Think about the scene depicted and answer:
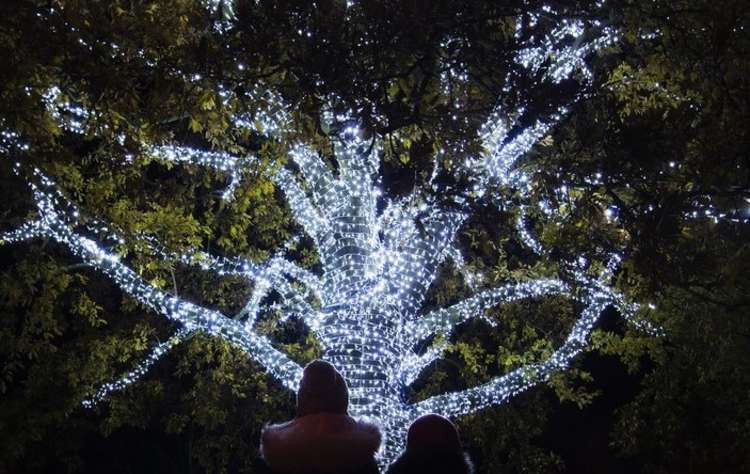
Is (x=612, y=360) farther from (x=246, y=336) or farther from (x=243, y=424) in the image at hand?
(x=246, y=336)

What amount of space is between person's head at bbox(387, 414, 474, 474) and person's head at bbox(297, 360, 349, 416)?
0.89 feet

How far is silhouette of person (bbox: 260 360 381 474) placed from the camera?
266 cm

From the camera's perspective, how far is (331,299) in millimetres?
7102

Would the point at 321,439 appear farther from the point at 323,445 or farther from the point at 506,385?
the point at 506,385

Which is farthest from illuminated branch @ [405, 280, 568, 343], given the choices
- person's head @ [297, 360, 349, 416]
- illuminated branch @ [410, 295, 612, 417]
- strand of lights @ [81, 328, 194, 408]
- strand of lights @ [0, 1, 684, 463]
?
person's head @ [297, 360, 349, 416]

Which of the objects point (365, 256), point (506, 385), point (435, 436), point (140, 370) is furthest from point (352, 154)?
point (140, 370)

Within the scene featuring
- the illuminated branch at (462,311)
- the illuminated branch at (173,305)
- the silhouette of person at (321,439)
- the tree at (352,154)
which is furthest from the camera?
the illuminated branch at (462,311)

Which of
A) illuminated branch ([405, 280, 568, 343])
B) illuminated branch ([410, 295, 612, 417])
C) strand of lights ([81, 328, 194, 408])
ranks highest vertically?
strand of lights ([81, 328, 194, 408])

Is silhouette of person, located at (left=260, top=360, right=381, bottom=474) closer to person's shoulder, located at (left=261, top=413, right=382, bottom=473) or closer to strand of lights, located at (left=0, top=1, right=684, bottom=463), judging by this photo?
person's shoulder, located at (left=261, top=413, right=382, bottom=473)

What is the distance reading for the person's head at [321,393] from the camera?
9.23 feet

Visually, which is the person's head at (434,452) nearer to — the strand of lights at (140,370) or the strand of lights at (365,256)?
the strand of lights at (365,256)

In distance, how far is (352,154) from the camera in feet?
23.2

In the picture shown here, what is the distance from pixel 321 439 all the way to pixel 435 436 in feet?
1.25

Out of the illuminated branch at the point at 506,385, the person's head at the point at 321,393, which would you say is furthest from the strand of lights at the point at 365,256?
the person's head at the point at 321,393
